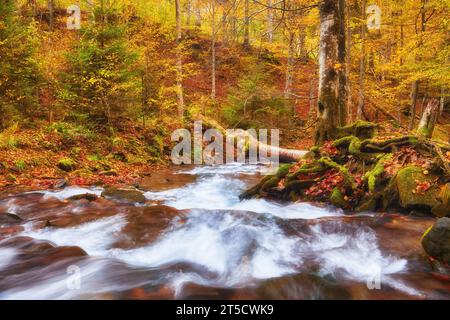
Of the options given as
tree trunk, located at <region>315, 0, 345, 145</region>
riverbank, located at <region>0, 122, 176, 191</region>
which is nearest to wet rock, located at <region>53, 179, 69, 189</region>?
riverbank, located at <region>0, 122, 176, 191</region>

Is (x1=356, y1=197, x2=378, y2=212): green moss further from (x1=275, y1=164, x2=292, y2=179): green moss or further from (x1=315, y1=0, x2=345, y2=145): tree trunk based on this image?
(x1=315, y1=0, x2=345, y2=145): tree trunk

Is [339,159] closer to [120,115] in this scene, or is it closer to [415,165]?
[415,165]

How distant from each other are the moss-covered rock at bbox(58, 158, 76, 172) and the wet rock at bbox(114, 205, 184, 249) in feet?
14.2

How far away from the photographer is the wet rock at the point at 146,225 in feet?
17.5

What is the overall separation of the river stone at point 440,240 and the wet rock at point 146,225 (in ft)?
13.3

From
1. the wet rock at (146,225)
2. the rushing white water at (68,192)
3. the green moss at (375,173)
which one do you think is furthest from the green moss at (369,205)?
the rushing white water at (68,192)

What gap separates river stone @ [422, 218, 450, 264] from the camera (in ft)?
12.8

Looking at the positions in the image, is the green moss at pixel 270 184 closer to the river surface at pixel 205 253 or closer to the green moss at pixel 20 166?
the river surface at pixel 205 253

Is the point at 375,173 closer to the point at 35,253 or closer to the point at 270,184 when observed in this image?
the point at 270,184

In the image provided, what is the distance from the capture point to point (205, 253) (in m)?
4.96
